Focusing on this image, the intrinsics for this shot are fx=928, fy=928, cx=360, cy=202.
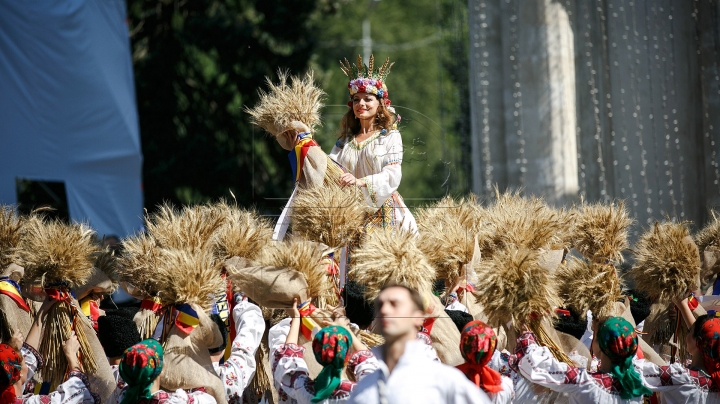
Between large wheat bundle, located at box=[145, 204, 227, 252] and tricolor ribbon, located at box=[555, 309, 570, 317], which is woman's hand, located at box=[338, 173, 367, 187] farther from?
tricolor ribbon, located at box=[555, 309, 570, 317]

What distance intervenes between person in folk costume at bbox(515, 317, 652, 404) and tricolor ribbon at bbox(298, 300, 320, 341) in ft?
3.35

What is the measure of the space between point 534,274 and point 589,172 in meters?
6.77

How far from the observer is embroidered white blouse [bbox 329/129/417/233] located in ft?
19.3

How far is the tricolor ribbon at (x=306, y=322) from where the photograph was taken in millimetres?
4461

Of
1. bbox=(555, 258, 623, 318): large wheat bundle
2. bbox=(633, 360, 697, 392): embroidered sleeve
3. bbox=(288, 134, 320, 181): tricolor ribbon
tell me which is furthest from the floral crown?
bbox=(633, 360, 697, 392): embroidered sleeve

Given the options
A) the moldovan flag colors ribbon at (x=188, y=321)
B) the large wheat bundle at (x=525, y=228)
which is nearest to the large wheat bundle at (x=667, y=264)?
the large wheat bundle at (x=525, y=228)

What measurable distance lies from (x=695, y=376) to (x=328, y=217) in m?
2.14

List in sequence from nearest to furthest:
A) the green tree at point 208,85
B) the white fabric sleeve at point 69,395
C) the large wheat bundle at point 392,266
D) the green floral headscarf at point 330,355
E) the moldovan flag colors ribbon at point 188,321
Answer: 1. the green floral headscarf at point 330,355
2. the white fabric sleeve at point 69,395
3. the moldovan flag colors ribbon at point 188,321
4. the large wheat bundle at point 392,266
5. the green tree at point 208,85

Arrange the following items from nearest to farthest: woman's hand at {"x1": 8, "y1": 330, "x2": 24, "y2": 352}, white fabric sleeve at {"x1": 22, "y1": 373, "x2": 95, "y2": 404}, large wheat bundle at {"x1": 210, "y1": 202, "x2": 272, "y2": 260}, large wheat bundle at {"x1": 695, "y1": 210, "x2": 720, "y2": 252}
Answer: white fabric sleeve at {"x1": 22, "y1": 373, "x2": 95, "y2": 404}, woman's hand at {"x1": 8, "y1": 330, "x2": 24, "y2": 352}, large wheat bundle at {"x1": 210, "y1": 202, "x2": 272, "y2": 260}, large wheat bundle at {"x1": 695, "y1": 210, "x2": 720, "y2": 252}

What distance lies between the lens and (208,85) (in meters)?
18.3

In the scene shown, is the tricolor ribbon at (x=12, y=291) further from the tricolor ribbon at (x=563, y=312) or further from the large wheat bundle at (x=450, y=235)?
the tricolor ribbon at (x=563, y=312)

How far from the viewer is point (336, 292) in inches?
205

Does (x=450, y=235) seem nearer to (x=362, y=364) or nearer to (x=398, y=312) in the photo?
(x=362, y=364)

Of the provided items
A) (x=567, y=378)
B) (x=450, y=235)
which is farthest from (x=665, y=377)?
(x=450, y=235)
